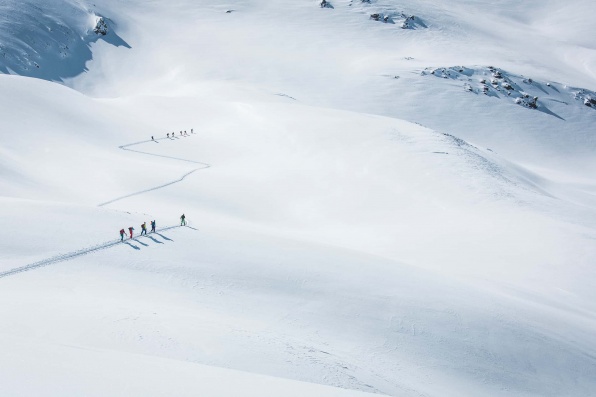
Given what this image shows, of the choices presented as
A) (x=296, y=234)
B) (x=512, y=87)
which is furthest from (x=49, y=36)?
(x=296, y=234)

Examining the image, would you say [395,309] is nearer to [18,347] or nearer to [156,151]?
[18,347]

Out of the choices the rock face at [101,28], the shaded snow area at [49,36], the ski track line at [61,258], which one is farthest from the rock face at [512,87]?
the ski track line at [61,258]

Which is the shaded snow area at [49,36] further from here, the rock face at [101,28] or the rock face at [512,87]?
the rock face at [512,87]

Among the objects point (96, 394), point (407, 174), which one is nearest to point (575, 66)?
point (407, 174)

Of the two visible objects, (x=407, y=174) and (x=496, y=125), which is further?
(x=496, y=125)

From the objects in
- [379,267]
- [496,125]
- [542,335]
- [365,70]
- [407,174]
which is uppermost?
[365,70]

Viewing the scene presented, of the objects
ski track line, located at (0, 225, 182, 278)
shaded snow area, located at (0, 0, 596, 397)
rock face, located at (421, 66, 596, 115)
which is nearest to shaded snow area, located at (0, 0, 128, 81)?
shaded snow area, located at (0, 0, 596, 397)

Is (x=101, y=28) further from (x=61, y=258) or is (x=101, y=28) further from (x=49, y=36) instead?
(x=61, y=258)
